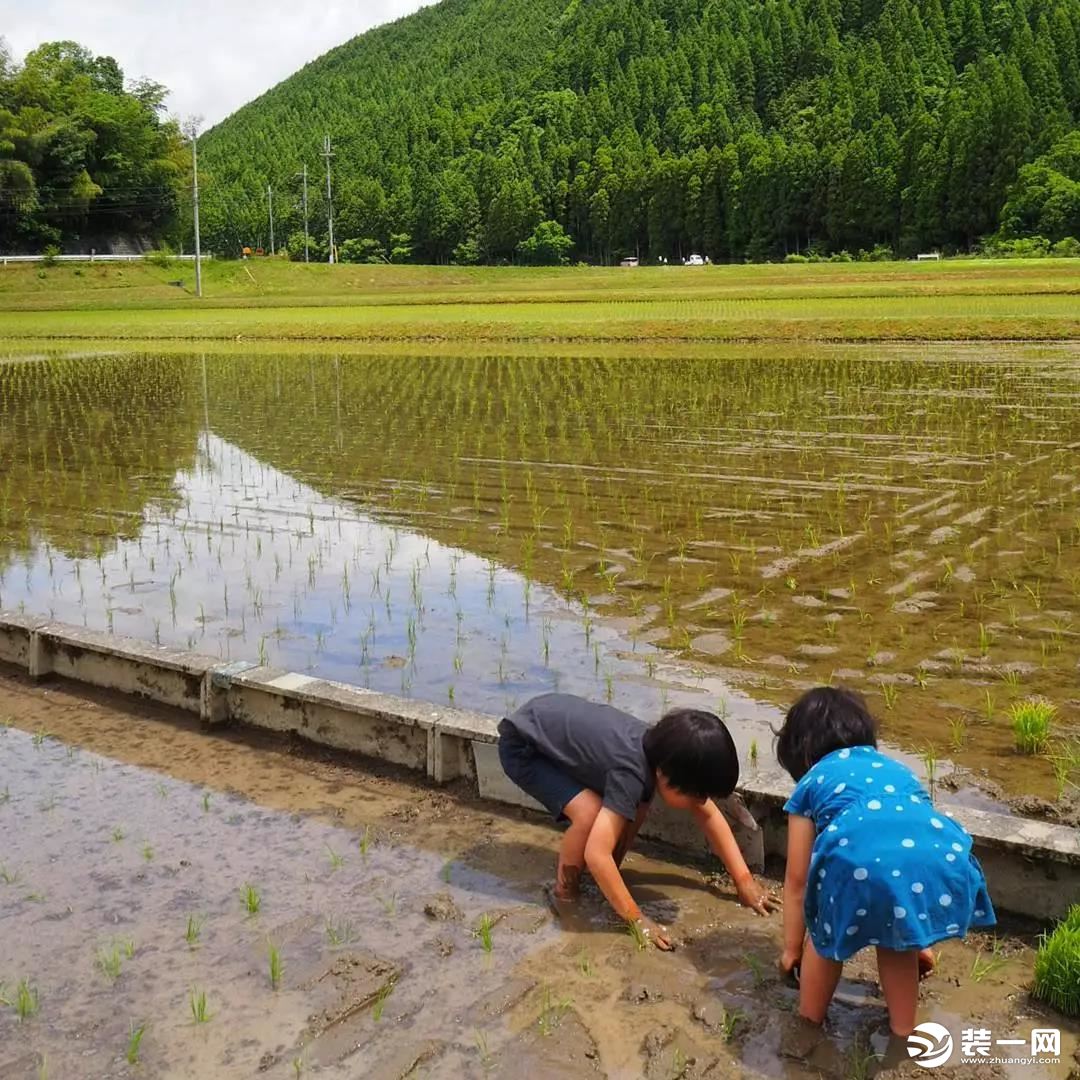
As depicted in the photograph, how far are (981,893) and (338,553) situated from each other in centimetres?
605

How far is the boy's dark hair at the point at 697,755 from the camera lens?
11.0ft

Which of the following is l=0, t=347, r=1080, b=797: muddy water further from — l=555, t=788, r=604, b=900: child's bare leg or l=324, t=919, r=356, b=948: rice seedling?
l=324, t=919, r=356, b=948: rice seedling

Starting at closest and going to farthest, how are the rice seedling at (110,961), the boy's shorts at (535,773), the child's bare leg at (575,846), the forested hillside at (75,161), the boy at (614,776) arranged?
the rice seedling at (110,961) < the boy at (614,776) < the child's bare leg at (575,846) < the boy's shorts at (535,773) < the forested hillside at (75,161)

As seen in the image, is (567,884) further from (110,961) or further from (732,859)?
(110,961)

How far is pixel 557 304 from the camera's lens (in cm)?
3822

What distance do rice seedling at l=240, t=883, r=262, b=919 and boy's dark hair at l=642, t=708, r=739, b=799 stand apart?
1330mm

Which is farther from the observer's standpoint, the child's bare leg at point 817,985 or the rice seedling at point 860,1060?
the child's bare leg at point 817,985

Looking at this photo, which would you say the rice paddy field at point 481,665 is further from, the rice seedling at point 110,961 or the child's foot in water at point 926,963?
the child's foot in water at point 926,963

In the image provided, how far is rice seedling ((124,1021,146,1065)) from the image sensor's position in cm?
278

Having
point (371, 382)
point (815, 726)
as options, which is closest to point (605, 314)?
point (371, 382)

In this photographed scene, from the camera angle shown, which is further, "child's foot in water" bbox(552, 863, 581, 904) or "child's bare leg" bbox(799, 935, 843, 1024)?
"child's foot in water" bbox(552, 863, 581, 904)

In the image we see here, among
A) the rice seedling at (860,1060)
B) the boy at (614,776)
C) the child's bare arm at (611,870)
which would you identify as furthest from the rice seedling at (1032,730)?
the rice seedling at (860,1060)

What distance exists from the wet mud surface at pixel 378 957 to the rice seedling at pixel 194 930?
0.06 feet

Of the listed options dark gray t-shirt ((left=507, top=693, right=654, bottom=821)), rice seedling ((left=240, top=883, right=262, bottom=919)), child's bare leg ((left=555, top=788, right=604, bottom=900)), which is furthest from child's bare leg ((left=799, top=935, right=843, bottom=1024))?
rice seedling ((left=240, top=883, right=262, bottom=919))
